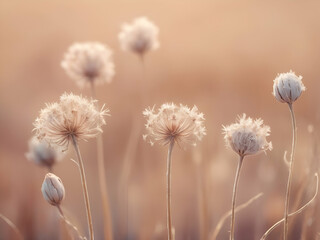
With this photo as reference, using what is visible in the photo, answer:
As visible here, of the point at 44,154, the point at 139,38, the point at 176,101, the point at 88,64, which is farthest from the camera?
the point at 176,101

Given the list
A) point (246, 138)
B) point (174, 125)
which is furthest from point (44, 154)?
point (246, 138)

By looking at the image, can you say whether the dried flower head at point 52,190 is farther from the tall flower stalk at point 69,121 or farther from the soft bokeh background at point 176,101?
the soft bokeh background at point 176,101

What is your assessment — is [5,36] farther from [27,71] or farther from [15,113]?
[15,113]

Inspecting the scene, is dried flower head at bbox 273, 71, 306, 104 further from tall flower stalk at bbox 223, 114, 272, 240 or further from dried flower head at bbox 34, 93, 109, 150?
dried flower head at bbox 34, 93, 109, 150

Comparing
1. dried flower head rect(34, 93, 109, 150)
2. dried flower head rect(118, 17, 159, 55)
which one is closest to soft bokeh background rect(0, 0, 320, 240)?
dried flower head rect(118, 17, 159, 55)

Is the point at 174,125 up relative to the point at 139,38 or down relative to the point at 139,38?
down

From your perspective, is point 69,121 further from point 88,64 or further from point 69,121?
point 88,64

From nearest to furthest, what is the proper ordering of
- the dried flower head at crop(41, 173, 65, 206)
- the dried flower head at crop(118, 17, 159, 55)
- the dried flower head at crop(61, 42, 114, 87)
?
the dried flower head at crop(41, 173, 65, 206) → the dried flower head at crop(61, 42, 114, 87) → the dried flower head at crop(118, 17, 159, 55)
